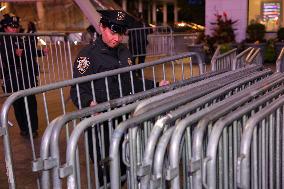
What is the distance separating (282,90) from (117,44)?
1553 mm

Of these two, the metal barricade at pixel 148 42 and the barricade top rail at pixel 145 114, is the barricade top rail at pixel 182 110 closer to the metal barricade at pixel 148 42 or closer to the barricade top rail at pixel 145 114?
the barricade top rail at pixel 145 114

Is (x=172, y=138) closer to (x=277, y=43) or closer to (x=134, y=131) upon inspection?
(x=134, y=131)

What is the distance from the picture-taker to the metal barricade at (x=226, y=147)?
104 inches

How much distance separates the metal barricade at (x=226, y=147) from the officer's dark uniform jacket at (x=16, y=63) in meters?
4.60

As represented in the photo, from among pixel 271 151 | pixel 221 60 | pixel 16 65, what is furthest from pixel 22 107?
pixel 271 151

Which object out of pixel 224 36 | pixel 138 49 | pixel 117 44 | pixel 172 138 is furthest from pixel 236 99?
pixel 224 36

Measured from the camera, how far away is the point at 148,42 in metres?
12.2

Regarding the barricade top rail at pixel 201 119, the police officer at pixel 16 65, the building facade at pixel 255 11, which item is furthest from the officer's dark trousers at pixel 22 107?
the building facade at pixel 255 11

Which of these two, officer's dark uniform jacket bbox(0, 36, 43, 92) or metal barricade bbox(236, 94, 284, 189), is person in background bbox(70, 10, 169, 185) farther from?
officer's dark uniform jacket bbox(0, 36, 43, 92)

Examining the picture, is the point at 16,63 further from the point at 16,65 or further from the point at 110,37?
the point at 110,37

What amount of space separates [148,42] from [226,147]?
9.29 m

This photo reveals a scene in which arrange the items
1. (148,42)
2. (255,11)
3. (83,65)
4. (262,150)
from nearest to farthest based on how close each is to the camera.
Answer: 1. (262,150)
2. (83,65)
3. (148,42)
4. (255,11)

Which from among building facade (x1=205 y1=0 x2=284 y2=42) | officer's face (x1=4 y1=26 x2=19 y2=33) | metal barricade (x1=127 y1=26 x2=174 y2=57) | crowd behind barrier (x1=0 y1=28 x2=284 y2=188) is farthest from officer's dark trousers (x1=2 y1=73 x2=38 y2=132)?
building facade (x1=205 y1=0 x2=284 y2=42)

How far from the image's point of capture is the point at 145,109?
124 inches
